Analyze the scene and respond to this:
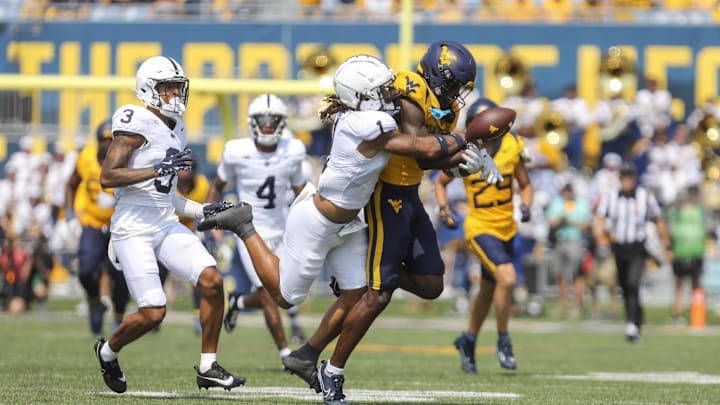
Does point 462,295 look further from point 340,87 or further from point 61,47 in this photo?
point 340,87

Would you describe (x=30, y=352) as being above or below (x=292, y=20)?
below

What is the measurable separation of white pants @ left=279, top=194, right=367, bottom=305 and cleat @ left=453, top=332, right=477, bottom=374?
2897 mm

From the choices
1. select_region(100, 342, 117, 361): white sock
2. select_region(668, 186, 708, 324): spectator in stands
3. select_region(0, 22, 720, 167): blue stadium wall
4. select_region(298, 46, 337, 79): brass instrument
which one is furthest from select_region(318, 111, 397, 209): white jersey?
select_region(0, 22, 720, 167): blue stadium wall

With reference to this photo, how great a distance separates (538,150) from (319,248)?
14.9 m

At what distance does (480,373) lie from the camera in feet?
33.8

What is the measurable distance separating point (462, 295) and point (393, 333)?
4494 millimetres

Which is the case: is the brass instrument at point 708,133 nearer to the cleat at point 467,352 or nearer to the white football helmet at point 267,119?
the white football helmet at point 267,119

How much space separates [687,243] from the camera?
19203 mm

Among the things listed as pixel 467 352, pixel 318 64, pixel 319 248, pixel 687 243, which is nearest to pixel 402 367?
pixel 467 352

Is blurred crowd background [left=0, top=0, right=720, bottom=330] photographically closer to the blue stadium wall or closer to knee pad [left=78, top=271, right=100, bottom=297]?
the blue stadium wall

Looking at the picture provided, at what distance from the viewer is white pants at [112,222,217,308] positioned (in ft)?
26.0

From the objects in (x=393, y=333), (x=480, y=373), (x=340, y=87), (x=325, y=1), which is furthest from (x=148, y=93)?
(x=325, y=1)

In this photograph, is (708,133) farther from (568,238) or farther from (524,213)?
(524,213)

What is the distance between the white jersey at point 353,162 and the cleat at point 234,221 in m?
0.71
